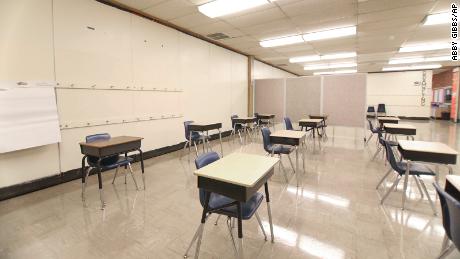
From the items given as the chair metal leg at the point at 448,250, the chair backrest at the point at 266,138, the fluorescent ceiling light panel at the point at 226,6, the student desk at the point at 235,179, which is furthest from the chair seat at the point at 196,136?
the chair metal leg at the point at 448,250

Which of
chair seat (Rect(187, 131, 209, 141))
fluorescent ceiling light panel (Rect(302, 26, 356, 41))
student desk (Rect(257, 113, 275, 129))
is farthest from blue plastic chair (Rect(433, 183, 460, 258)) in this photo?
student desk (Rect(257, 113, 275, 129))

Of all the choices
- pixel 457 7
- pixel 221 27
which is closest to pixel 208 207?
pixel 221 27

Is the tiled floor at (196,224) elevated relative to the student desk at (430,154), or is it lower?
lower

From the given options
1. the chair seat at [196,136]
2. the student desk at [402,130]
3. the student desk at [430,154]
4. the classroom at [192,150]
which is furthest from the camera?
the chair seat at [196,136]

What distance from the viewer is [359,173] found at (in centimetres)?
420

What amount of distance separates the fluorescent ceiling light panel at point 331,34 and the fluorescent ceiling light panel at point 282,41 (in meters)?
0.23

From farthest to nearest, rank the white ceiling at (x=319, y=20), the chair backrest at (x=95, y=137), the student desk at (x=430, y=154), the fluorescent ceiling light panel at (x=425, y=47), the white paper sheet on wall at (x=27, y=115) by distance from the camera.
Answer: the fluorescent ceiling light panel at (x=425, y=47), the white ceiling at (x=319, y=20), the chair backrest at (x=95, y=137), the white paper sheet on wall at (x=27, y=115), the student desk at (x=430, y=154)

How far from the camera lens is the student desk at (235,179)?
65.9 inches

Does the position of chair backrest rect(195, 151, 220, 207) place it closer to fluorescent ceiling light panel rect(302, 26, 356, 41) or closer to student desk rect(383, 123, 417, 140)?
student desk rect(383, 123, 417, 140)

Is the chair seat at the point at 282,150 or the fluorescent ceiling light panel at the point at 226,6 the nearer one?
the chair seat at the point at 282,150

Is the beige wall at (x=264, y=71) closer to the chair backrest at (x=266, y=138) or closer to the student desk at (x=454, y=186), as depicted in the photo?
the chair backrest at (x=266, y=138)

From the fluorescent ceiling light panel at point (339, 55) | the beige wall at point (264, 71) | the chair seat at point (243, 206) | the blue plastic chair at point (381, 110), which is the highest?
the fluorescent ceiling light panel at point (339, 55)

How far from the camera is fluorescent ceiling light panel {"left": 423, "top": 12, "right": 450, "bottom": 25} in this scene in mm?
4758

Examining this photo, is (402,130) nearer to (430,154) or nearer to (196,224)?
(430,154)
